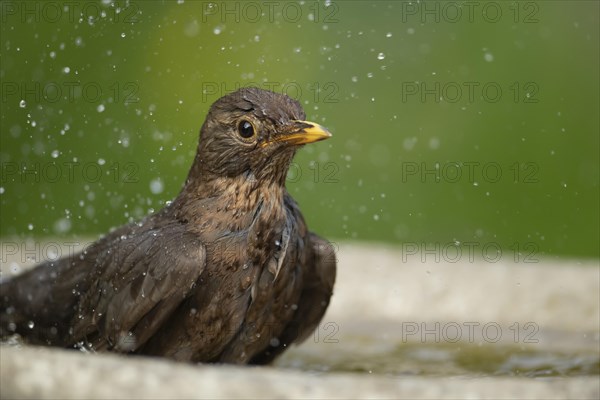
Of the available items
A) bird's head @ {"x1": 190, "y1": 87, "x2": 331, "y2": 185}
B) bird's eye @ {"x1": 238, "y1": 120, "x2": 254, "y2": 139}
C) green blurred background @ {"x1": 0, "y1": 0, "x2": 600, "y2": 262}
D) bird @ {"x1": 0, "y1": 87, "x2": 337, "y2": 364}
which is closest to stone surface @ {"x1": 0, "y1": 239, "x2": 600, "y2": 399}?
bird @ {"x1": 0, "y1": 87, "x2": 337, "y2": 364}

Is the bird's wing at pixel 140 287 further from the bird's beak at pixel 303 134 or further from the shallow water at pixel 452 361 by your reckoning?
the shallow water at pixel 452 361

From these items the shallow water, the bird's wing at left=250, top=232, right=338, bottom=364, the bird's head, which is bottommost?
the shallow water

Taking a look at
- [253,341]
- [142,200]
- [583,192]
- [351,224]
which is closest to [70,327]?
[253,341]

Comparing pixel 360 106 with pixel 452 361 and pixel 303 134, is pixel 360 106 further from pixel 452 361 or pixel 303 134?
pixel 303 134

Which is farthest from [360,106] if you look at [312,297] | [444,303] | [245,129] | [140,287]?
[140,287]

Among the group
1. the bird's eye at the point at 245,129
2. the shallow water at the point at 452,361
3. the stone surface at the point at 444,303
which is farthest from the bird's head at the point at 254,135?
the shallow water at the point at 452,361

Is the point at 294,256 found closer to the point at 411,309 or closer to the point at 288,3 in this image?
the point at 411,309

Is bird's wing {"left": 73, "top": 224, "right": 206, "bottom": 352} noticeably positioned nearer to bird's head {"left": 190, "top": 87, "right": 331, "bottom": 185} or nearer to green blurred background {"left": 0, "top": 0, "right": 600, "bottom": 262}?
bird's head {"left": 190, "top": 87, "right": 331, "bottom": 185}
